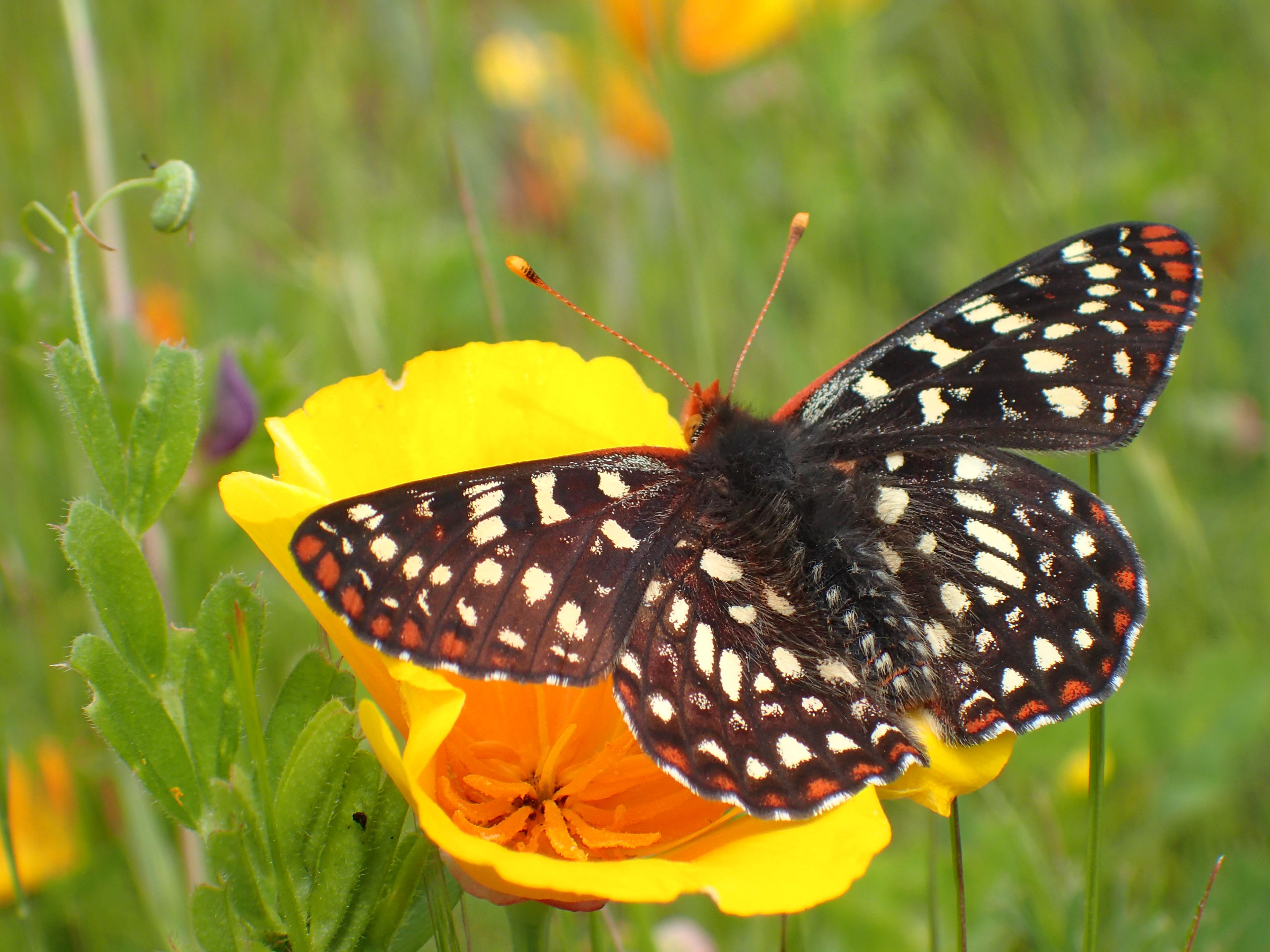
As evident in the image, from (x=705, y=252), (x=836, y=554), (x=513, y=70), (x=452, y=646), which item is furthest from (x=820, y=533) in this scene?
(x=513, y=70)

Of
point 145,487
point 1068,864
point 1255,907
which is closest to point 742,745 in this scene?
point 145,487

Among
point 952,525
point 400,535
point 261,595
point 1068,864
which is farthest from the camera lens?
point 1068,864

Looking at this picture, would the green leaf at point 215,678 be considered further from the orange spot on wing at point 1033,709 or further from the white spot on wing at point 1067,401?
the white spot on wing at point 1067,401

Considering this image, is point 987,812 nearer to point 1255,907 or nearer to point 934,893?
point 1255,907

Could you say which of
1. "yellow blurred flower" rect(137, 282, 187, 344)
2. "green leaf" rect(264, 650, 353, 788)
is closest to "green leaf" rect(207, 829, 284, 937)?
"green leaf" rect(264, 650, 353, 788)

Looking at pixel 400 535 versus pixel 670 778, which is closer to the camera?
pixel 400 535

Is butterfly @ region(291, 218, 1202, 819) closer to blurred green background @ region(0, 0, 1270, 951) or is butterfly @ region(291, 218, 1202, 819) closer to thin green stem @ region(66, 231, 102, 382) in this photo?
thin green stem @ region(66, 231, 102, 382)

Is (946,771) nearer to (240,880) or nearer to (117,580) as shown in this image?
(240,880)

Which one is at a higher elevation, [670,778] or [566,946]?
[670,778]

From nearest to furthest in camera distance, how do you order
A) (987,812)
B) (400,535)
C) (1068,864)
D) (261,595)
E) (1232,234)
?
(261,595) → (400,535) → (1068,864) → (987,812) → (1232,234)
